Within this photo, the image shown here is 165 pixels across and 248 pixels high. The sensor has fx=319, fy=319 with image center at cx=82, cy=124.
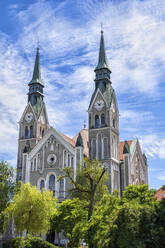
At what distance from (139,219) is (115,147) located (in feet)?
120

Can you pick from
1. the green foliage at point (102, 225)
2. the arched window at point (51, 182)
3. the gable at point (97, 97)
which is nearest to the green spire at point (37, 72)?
the gable at point (97, 97)

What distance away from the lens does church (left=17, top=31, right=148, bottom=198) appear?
51.8 metres

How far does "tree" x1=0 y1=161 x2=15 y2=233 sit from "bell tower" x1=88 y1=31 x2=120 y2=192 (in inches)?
633

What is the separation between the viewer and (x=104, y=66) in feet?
196

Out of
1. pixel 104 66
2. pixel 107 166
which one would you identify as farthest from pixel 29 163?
pixel 104 66

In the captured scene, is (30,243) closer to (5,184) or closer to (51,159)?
(5,184)

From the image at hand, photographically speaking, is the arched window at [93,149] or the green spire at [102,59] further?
the green spire at [102,59]

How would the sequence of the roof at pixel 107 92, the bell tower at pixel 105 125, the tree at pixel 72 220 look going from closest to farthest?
the tree at pixel 72 220
the bell tower at pixel 105 125
the roof at pixel 107 92

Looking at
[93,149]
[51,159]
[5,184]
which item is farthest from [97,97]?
[5,184]

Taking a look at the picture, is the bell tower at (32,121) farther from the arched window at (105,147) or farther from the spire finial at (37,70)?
the arched window at (105,147)

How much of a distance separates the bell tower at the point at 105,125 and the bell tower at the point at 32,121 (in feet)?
38.2

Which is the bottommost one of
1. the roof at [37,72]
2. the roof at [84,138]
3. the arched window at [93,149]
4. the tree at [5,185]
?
the tree at [5,185]

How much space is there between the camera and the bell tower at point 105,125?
5175 centimetres

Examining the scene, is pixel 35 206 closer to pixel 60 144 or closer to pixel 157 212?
pixel 60 144
